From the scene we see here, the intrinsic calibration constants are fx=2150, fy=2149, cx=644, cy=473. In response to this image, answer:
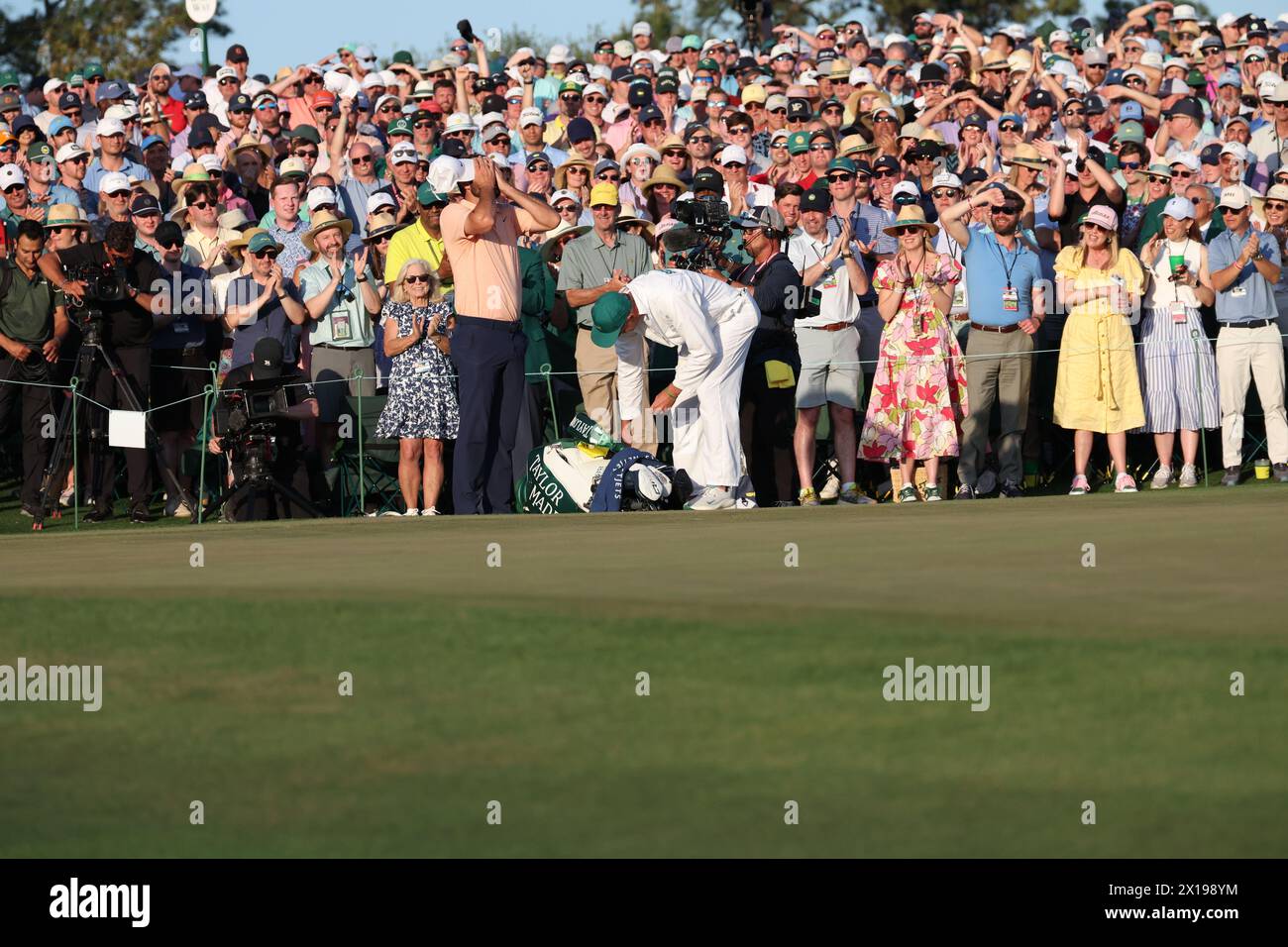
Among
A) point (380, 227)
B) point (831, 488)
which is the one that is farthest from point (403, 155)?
point (831, 488)

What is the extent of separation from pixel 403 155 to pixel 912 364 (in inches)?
197

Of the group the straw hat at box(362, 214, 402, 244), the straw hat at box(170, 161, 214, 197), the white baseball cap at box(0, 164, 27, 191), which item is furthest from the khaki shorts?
the white baseball cap at box(0, 164, 27, 191)

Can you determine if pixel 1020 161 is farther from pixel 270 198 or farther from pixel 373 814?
pixel 373 814

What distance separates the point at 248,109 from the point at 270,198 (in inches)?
102

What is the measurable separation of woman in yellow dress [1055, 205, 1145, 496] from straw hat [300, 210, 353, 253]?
19.4 ft

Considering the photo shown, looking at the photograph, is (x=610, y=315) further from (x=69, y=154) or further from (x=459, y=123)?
(x=69, y=154)

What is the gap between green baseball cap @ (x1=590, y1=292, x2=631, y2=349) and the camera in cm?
1515

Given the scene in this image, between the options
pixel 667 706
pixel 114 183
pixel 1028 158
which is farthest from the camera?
pixel 1028 158

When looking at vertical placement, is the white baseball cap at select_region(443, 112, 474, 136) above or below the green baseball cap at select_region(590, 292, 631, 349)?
above

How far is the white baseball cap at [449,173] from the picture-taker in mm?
16516

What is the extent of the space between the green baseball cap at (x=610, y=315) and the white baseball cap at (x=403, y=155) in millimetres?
4433

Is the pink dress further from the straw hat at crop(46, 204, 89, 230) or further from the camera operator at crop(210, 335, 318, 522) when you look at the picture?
the straw hat at crop(46, 204, 89, 230)

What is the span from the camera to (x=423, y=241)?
58.2 feet

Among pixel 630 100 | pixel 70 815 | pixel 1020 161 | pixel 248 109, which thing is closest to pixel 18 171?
pixel 248 109
